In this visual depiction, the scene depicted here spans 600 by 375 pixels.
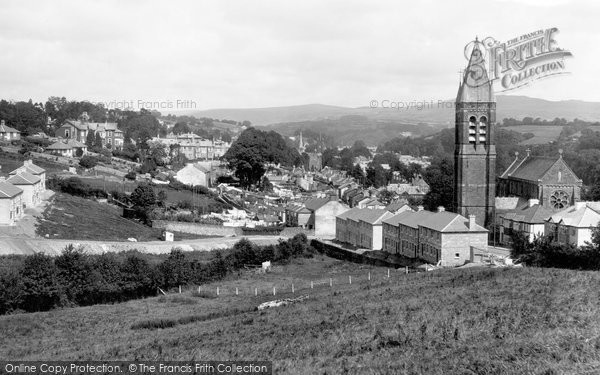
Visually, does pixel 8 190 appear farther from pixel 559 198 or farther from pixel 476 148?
pixel 559 198

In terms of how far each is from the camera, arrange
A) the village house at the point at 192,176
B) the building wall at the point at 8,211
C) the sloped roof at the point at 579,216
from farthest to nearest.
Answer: the village house at the point at 192,176, the building wall at the point at 8,211, the sloped roof at the point at 579,216

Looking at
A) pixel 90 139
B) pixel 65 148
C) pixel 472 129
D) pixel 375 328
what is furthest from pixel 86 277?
pixel 90 139

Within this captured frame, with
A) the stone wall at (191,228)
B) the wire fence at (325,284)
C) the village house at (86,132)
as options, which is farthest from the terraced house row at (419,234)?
the village house at (86,132)

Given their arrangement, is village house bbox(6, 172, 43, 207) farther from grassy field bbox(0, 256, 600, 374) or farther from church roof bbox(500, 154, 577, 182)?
church roof bbox(500, 154, 577, 182)

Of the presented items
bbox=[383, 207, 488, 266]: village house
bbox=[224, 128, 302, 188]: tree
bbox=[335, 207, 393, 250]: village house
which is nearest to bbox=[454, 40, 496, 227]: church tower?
bbox=[383, 207, 488, 266]: village house

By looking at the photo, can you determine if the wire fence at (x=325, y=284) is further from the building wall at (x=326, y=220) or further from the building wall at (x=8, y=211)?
the building wall at (x=326, y=220)

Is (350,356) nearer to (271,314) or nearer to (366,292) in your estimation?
(271,314)
